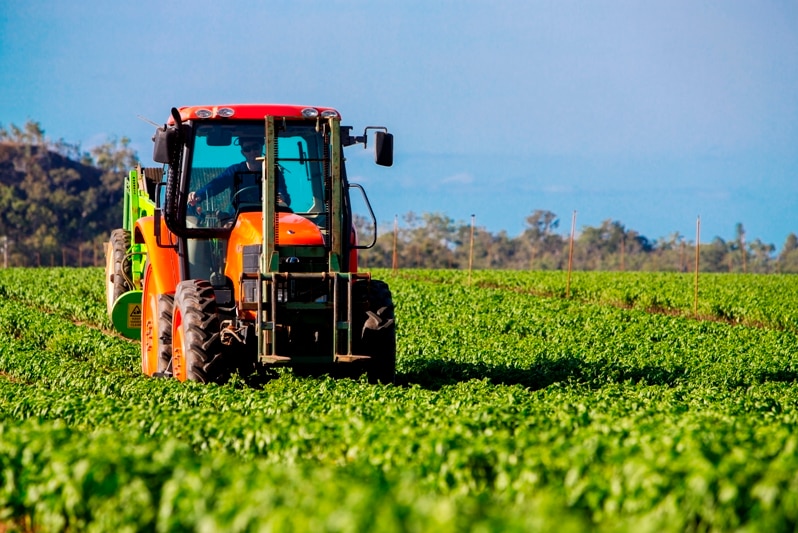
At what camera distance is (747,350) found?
20031mm

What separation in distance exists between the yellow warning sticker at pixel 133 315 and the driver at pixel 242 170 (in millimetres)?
2900

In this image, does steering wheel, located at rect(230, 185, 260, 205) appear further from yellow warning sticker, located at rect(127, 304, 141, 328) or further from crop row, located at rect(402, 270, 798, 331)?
crop row, located at rect(402, 270, 798, 331)

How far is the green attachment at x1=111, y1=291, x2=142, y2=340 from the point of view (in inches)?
578

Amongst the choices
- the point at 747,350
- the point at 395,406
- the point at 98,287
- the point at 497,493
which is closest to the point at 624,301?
the point at 747,350

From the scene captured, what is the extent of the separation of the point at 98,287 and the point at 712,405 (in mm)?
22160

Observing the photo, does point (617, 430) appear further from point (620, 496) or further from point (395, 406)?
point (395, 406)

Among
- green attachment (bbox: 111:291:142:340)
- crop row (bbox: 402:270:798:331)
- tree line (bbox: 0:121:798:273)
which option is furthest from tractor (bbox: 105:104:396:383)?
tree line (bbox: 0:121:798:273)

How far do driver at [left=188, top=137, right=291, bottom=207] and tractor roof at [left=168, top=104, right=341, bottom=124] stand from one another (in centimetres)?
28

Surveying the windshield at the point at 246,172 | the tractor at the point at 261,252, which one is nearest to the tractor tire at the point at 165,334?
the tractor at the point at 261,252

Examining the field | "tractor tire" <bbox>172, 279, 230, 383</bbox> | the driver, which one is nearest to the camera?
the field

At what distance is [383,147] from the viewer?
38.3 feet

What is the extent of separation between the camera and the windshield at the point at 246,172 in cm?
Answer: 1214

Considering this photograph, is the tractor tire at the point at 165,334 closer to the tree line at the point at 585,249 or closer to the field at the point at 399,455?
the field at the point at 399,455

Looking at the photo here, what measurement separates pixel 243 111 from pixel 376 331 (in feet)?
9.46
